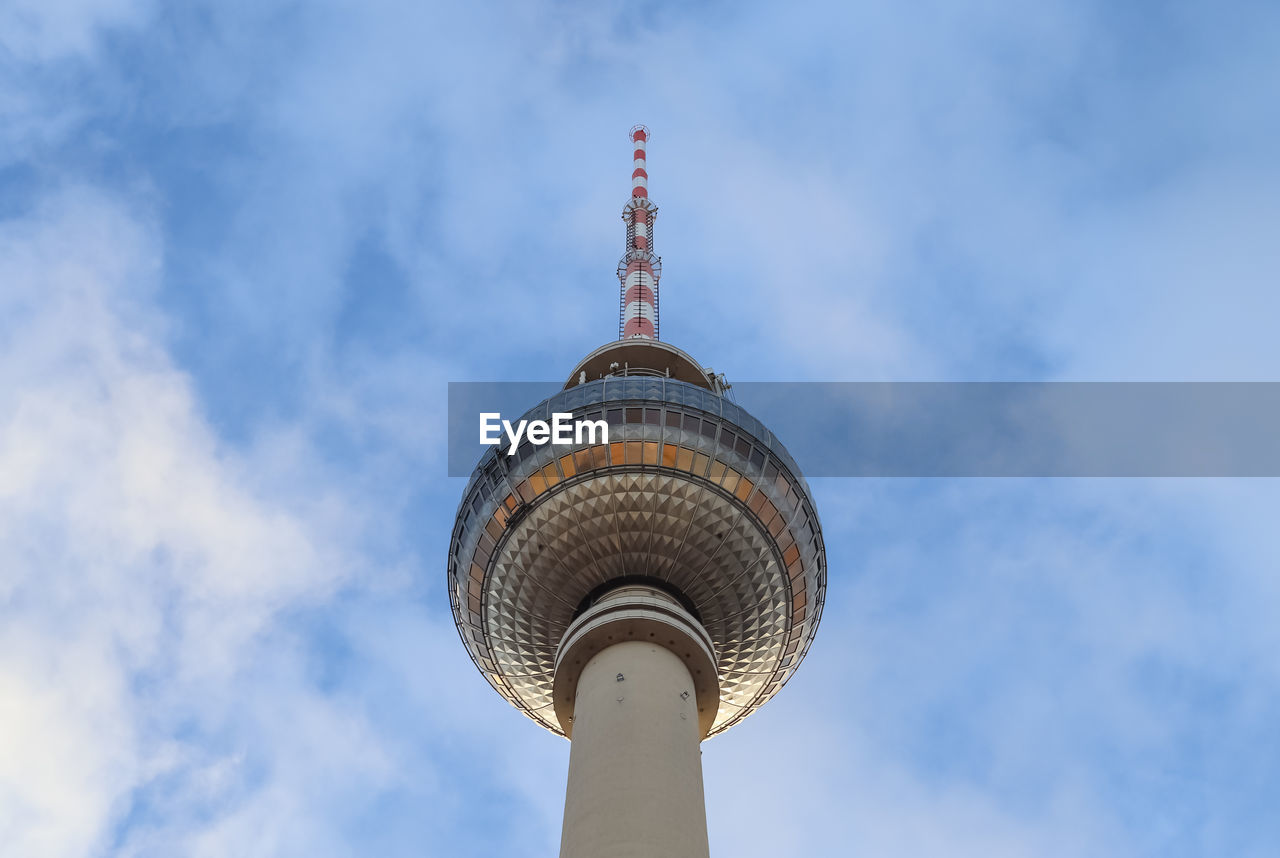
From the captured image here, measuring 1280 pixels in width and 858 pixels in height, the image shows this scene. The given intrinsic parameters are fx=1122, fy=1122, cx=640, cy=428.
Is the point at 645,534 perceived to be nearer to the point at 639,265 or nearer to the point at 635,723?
the point at 635,723

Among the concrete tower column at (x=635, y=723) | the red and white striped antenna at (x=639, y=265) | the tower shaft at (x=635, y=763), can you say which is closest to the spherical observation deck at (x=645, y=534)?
the concrete tower column at (x=635, y=723)

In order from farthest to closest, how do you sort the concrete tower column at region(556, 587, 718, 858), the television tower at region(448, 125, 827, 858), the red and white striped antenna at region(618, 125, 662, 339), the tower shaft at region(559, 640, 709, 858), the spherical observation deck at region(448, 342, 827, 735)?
the red and white striped antenna at region(618, 125, 662, 339) < the spherical observation deck at region(448, 342, 827, 735) < the television tower at region(448, 125, 827, 858) < the concrete tower column at region(556, 587, 718, 858) < the tower shaft at region(559, 640, 709, 858)

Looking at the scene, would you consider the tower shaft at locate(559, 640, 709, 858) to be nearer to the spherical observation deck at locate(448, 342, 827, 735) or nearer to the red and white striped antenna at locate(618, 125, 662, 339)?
the spherical observation deck at locate(448, 342, 827, 735)

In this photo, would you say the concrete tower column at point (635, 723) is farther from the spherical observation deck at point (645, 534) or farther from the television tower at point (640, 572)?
the spherical observation deck at point (645, 534)

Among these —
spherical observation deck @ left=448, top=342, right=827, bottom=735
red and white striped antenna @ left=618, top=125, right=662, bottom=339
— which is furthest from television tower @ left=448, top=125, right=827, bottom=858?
red and white striped antenna @ left=618, top=125, right=662, bottom=339

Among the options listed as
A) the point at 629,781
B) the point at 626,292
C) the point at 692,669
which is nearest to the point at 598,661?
the point at 692,669

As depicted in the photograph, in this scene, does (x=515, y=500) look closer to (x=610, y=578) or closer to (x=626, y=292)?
(x=610, y=578)
